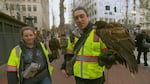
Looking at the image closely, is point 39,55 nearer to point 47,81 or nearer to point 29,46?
point 29,46

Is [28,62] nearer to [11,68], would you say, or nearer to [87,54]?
[11,68]

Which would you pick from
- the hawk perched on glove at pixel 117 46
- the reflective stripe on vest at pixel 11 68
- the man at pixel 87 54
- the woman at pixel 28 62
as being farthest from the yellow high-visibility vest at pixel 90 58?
the reflective stripe on vest at pixel 11 68

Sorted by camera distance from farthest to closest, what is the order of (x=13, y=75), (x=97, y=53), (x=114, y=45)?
(x=13, y=75)
(x=97, y=53)
(x=114, y=45)

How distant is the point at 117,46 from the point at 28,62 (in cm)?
143

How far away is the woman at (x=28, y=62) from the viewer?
147 inches

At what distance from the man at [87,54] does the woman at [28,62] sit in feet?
1.94

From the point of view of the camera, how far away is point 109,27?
3178 millimetres

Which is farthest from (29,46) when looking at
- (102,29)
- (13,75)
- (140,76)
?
(140,76)

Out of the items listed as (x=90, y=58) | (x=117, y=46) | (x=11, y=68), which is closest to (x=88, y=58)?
(x=90, y=58)

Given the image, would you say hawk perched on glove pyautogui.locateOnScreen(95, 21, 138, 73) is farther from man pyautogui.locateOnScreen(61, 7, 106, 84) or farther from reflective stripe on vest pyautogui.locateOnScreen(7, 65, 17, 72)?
reflective stripe on vest pyautogui.locateOnScreen(7, 65, 17, 72)

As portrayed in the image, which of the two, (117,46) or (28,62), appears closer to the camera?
(117,46)

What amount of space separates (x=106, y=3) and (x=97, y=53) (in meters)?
88.7

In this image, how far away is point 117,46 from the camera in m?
3.03

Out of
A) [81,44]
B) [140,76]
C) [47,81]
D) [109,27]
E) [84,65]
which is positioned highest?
[109,27]
